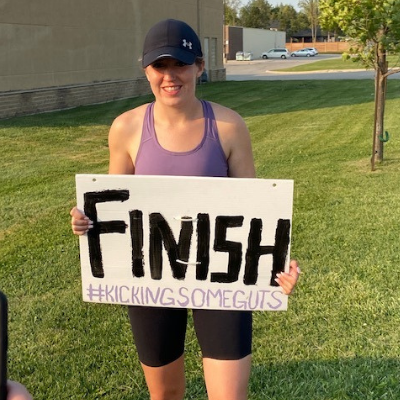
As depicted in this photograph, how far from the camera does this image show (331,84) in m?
27.0

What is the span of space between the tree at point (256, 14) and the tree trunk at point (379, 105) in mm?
87868

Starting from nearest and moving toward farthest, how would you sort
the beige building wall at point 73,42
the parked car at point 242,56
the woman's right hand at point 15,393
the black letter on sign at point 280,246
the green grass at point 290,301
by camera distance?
1. the woman's right hand at point 15,393
2. the black letter on sign at point 280,246
3. the green grass at point 290,301
4. the beige building wall at point 73,42
5. the parked car at point 242,56

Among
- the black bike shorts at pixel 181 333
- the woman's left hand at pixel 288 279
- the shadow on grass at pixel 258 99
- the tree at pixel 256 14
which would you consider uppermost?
the tree at pixel 256 14

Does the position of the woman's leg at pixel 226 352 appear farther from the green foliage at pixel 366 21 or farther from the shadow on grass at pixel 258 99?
the shadow on grass at pixel 258 99

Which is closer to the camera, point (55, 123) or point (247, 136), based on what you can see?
point (247, 136)

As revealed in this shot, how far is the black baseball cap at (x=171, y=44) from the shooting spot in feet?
6.88

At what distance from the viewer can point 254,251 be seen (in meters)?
2.25

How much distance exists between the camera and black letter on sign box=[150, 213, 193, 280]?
7.37ft

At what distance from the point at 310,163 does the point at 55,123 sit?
766 centimetres

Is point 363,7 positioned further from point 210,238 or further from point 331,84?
point 331,84

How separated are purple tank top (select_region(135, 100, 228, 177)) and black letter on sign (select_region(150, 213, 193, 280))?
0.62 feet

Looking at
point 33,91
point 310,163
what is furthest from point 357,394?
point 33,91

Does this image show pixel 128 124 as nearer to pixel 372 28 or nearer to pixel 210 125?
pixel 210 125

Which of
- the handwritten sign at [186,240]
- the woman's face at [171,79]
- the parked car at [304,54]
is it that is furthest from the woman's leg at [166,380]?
the parked car at [304,54]
